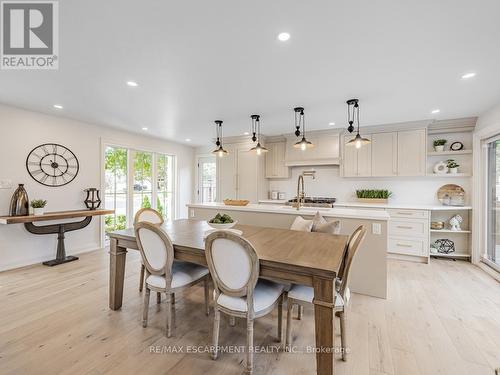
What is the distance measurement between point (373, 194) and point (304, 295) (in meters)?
3.57

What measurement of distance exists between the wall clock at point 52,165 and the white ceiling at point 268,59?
0.57m

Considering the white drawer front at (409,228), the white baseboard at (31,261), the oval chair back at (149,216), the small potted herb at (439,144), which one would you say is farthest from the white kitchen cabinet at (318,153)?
the white baseboard at (31,261)

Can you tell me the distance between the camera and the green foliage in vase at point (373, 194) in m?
4.53

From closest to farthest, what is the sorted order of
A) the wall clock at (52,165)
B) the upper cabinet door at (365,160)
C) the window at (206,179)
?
the wall clock at (52,165) < the upper cabinet door at (365,160) < the window at (206,179)

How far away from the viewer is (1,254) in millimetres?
3395

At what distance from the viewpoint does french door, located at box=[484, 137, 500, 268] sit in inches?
137

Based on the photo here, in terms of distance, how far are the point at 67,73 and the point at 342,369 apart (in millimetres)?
3623

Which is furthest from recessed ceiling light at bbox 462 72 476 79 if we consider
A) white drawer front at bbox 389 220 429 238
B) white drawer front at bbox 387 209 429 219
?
white drawer front at bbox 389 220 429 238

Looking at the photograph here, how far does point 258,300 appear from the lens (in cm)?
168

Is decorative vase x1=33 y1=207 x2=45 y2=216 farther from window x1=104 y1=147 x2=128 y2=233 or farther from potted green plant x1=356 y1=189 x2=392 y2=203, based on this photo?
potted green plant x1=356 y1=189 x2=392 y2=203

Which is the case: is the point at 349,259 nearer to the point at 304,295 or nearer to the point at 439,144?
the point at 304,295

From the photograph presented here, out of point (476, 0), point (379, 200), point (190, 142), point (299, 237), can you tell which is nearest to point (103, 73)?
point (299, 237)

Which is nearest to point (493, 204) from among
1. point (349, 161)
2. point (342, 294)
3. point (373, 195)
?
point (373, 195)

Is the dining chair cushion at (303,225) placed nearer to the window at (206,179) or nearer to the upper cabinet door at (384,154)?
the upper cabinet door at (384,154)
